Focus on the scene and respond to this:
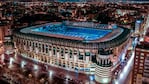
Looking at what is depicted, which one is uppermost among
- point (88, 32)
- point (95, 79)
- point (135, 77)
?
point (88, 32)

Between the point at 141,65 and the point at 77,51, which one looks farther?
the point at 77,51

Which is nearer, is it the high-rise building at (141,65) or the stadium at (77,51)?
the high-rise building at (141,65)

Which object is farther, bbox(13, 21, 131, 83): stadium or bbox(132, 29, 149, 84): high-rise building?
bbox(13, 21, 131, 83): stadium

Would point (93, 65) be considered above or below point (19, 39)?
below

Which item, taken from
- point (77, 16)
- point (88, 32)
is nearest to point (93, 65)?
point (88, 32)

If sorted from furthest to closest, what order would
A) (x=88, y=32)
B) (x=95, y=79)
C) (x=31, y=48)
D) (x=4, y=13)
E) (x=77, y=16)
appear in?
(x=77, y=16)
(x=4, y=13)
(x=88, y=32)
(x=31, y=48)
(x=95, y=79)

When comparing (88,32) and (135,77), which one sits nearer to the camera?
(135,77)

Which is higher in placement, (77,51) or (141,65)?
(141,65)

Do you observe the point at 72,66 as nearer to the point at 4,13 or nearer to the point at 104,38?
the point at 104,38
